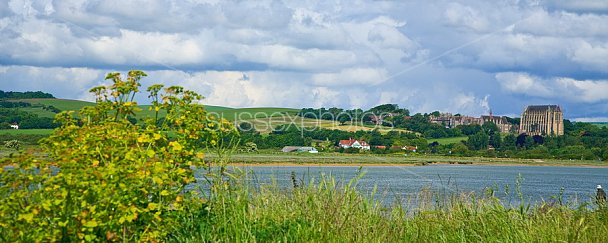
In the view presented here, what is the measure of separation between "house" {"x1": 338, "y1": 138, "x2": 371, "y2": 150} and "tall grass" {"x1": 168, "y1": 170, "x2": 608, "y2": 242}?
298 feet

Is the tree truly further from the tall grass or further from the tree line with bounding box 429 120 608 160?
the tall grass

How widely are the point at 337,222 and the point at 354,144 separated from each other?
9609cm

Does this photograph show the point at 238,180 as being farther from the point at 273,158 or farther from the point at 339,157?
the point at 339,157

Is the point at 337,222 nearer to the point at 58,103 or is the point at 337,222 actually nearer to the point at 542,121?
the point at 58,103

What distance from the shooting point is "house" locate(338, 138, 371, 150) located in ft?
338

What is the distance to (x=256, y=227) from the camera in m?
9.69

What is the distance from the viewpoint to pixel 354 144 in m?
106

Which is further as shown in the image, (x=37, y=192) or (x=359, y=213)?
(x=359, y=213)

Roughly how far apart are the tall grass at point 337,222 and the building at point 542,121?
161 metres

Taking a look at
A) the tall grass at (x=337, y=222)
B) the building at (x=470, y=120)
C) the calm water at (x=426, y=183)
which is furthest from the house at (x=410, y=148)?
the tall grass at (x=337, y=222)

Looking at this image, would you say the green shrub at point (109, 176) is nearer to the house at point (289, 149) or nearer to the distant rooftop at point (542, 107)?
the house at point (289, 149)

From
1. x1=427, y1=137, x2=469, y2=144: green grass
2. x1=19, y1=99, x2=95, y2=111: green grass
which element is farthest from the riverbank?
x1=19, y1=99, x2=95, y2=111: green grass

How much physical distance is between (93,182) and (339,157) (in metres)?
84.9

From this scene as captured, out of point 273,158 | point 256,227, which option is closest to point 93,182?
point 256,227
